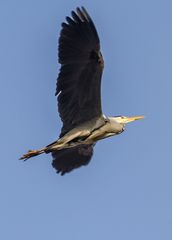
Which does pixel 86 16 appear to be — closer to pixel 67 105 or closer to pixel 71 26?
pixel 71 26

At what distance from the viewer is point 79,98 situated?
20.6 metres

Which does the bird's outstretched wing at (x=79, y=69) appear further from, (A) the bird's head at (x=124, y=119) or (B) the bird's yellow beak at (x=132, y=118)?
(B) the bird's yellow beak at (x=132, y=118)

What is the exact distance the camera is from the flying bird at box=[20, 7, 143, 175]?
20109mm

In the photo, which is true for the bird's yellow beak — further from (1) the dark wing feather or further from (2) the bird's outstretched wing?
(2) the bird's outstretched wing

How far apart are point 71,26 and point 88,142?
2.49 m

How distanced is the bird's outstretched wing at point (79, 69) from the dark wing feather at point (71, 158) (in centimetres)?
83

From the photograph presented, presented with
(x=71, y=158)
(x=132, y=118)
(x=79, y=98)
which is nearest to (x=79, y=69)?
(x=79, y=98)

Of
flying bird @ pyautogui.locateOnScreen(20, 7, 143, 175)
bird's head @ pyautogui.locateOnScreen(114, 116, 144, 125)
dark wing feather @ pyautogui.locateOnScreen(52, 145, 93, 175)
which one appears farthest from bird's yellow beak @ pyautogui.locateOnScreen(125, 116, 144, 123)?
dark wing feather @ pyautogui.locateOnScreen(52, 145, 93, 175)

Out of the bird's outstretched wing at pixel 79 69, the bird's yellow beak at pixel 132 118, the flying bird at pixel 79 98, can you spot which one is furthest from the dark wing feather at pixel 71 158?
the bird's yellow beak at pixel 132 118

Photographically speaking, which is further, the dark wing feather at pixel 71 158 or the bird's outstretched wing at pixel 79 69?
the dark wing feather at pixel 71 158

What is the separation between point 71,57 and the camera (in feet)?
66.9

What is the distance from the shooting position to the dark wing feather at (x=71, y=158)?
21.3 meters

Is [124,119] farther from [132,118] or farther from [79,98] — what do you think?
[79,98]

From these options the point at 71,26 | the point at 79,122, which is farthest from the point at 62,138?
the point at 71,26
